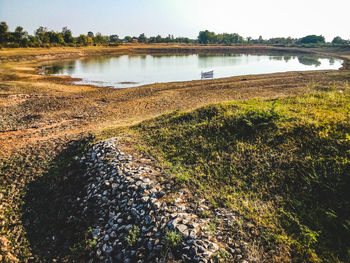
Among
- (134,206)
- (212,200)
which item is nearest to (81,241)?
(134,206)

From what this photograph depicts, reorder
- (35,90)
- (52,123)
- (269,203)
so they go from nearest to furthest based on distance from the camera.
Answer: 1. (269,203)
2. (52,123)
3. (35,90)

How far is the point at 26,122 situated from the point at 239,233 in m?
16.9

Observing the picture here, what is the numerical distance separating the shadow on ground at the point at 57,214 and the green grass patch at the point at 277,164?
3.15m

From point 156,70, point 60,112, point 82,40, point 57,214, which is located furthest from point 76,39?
point 57,214

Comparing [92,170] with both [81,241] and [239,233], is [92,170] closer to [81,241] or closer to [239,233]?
[81,241]

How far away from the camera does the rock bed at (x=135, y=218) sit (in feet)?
15.2

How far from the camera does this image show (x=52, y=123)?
15.7 m

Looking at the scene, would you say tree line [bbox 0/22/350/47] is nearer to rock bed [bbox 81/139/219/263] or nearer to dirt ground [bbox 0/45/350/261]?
dirt ground [bbox 0/45/350/261]

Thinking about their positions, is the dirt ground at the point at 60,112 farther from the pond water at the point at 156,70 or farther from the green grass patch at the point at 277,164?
the pond water at the point at 156,70

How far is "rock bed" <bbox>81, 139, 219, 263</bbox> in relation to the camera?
4.64 metres

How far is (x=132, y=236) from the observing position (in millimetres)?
5191

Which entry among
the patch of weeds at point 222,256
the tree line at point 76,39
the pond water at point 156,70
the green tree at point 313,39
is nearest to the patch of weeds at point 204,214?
the patch of weeds at point 222,256

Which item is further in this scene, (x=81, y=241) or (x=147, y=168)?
(x=147, y=168)

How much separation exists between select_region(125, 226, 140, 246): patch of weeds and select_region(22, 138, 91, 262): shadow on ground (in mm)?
1263
